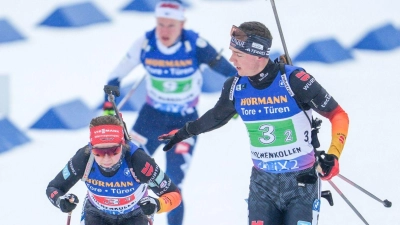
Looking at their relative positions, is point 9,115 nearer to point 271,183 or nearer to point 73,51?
point 73,51

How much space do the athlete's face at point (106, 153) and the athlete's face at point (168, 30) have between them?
7.91ft

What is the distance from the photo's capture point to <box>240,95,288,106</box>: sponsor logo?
5719mm

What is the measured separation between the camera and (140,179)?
5891 millimetres

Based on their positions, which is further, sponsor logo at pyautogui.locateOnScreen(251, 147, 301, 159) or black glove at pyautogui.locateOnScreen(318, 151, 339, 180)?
sponsor logo at pyautogui.locateOnScreen(251, 147, 301, 159)

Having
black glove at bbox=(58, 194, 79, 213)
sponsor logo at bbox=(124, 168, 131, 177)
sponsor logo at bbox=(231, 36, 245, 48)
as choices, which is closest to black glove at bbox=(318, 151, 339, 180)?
sponsor logo at bbox=(231, 36, 245, 48)

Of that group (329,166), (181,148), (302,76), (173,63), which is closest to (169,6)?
(173,63)

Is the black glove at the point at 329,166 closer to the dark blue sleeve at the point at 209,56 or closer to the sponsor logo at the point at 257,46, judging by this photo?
the sponsor logo at the point at 257,46

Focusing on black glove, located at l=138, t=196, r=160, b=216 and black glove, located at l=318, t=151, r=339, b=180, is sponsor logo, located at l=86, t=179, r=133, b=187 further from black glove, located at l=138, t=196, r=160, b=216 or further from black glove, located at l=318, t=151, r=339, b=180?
black glove, located at l=318, t=151, r=339, b=180

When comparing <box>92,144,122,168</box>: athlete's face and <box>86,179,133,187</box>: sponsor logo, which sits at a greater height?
<box>92,144,122,168</box>: athlete's face

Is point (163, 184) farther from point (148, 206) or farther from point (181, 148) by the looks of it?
point (181, 148)

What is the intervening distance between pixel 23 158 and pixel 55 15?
15.9 ft

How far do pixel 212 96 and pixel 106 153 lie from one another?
19.6ft

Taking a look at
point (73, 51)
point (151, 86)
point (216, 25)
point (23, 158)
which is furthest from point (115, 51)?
point (151, 86)

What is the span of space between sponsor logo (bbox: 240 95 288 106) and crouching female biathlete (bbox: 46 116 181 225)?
26.5 inches
